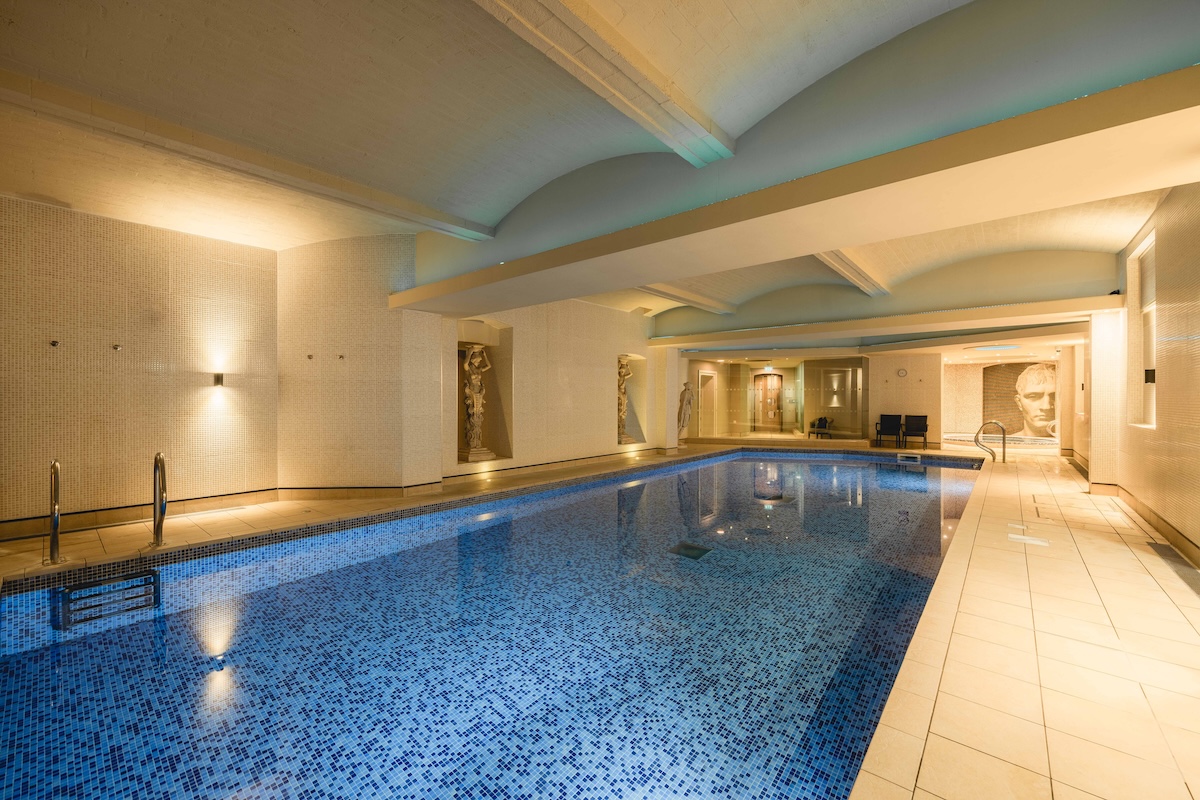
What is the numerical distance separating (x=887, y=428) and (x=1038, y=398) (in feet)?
20.8

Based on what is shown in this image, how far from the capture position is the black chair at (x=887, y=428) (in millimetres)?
14188

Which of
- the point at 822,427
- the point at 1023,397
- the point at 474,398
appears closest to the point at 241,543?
the point at 474,398

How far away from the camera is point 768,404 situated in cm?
1817

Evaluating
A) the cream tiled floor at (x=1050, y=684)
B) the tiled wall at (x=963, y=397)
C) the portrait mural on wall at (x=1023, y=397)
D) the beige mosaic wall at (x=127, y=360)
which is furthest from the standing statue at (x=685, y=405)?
the portrait mural on wall at (x=1023, y=397)

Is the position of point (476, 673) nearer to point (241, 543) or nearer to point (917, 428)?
point (241, 543)

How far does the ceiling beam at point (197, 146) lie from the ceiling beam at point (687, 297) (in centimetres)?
389

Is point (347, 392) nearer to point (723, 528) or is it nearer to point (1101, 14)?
point (723, 528)

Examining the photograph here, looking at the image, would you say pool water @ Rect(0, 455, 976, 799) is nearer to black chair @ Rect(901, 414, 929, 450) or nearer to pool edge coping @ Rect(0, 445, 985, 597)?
pool edge coping @ Rect(0, 445, 985, 597)

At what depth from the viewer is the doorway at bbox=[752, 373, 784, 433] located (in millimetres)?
18094

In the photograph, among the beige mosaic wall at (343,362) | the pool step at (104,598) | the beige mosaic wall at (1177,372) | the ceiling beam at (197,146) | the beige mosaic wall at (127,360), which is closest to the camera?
the ceiling beam at (197,146)

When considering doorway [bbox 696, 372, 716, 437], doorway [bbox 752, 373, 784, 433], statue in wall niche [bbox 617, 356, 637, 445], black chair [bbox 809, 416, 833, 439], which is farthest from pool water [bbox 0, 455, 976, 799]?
doorway [bbox 752, 373, 784, 433]

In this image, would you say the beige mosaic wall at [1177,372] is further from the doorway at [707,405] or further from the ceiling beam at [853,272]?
the doorway at [707,405]

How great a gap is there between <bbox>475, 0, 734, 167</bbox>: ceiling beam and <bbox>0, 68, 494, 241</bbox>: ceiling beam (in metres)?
2.69

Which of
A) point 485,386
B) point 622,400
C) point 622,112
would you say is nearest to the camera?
point 622,112
